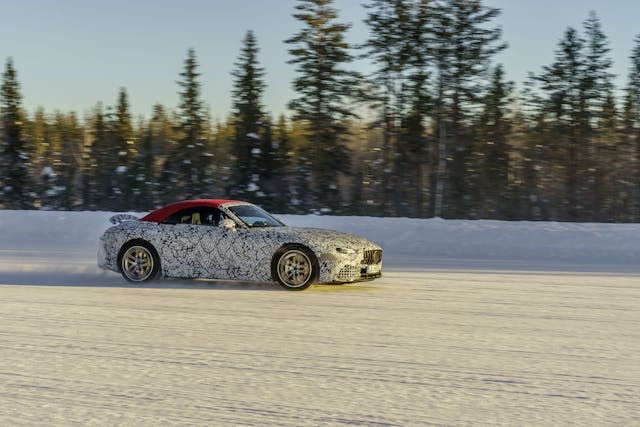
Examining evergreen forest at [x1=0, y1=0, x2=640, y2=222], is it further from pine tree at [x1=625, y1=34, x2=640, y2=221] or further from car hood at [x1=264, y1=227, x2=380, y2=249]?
car hood at [x1=264, y1=227, x2=380, y2=249]

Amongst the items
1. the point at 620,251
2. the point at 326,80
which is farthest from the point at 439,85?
the point at 620,251

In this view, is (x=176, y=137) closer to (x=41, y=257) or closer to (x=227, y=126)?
(x=227, y=126)

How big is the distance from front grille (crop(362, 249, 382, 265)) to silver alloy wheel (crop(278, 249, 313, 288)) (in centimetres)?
85

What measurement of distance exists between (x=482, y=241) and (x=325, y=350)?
45.3 ft

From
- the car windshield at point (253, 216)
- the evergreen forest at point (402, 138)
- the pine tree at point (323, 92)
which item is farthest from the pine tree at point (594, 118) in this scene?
the car windshield at point (253, 216)

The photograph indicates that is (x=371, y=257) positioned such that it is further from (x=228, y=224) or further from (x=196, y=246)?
(x=196, y=246)

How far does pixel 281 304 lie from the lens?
1027 cm

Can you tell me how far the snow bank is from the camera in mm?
18109

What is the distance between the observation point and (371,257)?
39.4 ft

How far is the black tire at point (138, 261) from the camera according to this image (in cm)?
1252

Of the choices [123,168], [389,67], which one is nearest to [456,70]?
[389,67]

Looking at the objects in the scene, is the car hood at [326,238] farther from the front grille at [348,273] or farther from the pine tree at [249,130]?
the pine tree at [249,130]

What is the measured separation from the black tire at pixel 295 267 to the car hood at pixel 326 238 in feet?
0.62

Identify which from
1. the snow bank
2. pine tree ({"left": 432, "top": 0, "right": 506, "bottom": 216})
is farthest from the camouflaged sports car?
pine tree ({"left": 432, "top": 0, "right": 506, "bottom": 216})
